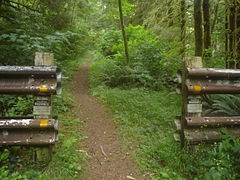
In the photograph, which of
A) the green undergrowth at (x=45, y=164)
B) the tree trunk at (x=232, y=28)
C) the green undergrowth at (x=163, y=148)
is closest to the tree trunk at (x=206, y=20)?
the tree trunk at (x=232, y=28)

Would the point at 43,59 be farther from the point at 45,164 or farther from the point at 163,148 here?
the point at 163,148

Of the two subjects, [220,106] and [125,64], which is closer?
[220,106]

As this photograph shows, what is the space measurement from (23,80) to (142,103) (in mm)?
4149

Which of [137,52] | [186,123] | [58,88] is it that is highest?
[137,52]

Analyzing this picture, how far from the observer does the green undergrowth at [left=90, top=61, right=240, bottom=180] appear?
2.71 m

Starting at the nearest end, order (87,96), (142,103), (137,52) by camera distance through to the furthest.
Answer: (142,103) < (87,96) < (137,52)

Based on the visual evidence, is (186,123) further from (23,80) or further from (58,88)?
(23,80)

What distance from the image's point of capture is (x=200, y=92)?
9.88 feet

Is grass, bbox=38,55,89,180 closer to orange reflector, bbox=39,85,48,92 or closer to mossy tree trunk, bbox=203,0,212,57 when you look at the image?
orange reflector, bbox=39,85,48,92

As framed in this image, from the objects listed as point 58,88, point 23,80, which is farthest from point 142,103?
point 23,80

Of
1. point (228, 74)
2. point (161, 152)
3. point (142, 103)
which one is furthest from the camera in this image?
point (142, 103)

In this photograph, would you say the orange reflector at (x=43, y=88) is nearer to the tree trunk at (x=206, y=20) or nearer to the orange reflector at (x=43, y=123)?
the orange reflector at (x=43, y=123)

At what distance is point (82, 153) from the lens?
11.0 feet

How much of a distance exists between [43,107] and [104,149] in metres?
1.56
